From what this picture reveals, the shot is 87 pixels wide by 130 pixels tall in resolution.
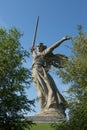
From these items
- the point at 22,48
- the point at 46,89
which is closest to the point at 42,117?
the point at 46,89

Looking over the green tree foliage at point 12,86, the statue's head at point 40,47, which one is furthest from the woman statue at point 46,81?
the green tree foliage at point 12,86

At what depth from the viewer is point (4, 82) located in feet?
49.9

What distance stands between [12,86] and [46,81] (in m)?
12.3

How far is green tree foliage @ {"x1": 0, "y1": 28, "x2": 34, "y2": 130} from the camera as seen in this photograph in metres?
15.0

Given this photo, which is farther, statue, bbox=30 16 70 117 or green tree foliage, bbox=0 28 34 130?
statue, bbox=30 16 70 117

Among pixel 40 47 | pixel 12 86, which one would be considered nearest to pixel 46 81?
pixel 40 47

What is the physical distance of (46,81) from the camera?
27375mm

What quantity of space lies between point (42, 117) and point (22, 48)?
9259 mm

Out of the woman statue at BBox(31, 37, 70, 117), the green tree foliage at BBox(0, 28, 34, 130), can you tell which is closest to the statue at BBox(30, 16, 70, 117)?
the woman statue at BBox(31, 37, 70, 117)

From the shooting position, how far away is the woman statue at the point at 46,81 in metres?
26.4

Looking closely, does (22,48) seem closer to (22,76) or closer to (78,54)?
(22,76)

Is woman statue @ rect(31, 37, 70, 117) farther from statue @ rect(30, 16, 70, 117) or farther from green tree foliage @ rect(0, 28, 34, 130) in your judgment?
green tree foliage @ rect(0, 28, 34, 130)

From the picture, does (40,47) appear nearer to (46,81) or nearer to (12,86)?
(46,81)

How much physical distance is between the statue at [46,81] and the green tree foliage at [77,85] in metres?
10.5
